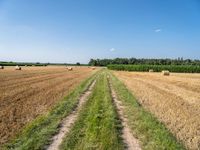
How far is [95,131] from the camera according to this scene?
28.8 feet

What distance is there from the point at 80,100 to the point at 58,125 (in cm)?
606

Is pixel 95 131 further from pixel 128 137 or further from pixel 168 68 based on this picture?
pixel 168 68

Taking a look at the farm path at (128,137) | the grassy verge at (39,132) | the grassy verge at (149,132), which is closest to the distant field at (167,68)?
the grassy verge at (149,132)

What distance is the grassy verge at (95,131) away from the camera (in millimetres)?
7375

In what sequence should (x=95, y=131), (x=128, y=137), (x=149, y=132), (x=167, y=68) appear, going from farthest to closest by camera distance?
(x=167, y=68) < (x=149, y=132) < (x=95, y=131) < (x=128, y=137)

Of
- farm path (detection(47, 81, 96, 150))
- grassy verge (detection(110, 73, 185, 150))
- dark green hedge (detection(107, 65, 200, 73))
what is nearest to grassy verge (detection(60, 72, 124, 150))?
farm path (detection(47, 81, 96, 150))

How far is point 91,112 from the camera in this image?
11875 millimetres

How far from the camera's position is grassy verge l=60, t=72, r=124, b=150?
7.38 m

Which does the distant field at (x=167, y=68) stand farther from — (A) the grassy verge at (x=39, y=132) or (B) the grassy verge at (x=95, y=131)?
(A) the grassy verge at (x=39, y=132)

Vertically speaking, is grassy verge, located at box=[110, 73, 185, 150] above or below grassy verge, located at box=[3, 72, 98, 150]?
below

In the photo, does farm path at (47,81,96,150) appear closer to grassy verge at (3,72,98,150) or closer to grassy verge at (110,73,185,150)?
grassy verge at (3,72,98,150)

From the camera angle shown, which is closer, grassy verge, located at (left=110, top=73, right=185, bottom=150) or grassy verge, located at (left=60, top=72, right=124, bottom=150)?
grassy verge, located at (left=60, top=72, right=124, bottom=150)

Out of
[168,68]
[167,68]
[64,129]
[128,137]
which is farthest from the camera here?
[167,68]

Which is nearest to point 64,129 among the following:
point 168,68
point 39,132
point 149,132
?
point 39,132
